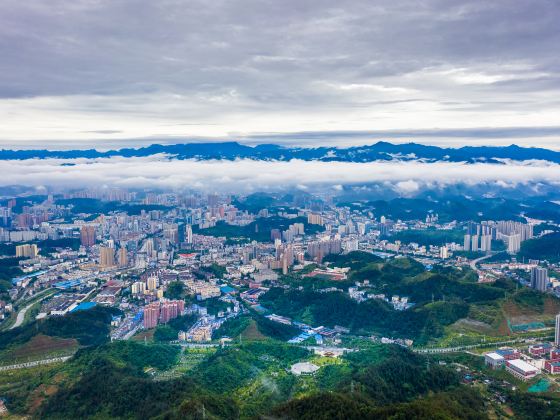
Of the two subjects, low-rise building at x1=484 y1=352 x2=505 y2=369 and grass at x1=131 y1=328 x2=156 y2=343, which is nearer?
low-rise building at x1=484 y1=352 x2=505 y2=369

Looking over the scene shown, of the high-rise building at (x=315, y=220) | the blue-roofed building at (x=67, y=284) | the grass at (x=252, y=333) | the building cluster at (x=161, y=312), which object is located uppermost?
the high-rise building at (x=315, y=220)

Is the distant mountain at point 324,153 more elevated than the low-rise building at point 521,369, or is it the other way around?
the distant mountain at point 324,153

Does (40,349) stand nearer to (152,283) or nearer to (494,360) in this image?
(152,283)

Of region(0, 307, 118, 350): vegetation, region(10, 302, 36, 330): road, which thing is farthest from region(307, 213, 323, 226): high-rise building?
region(0, 307, 118, 350): vegetation

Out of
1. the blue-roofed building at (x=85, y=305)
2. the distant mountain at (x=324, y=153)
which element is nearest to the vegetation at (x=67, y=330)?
the blue-roofed building at (x=85, y=305)

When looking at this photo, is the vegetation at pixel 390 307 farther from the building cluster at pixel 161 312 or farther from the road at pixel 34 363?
the road at pixel 34 363

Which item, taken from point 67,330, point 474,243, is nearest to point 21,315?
point 67,330

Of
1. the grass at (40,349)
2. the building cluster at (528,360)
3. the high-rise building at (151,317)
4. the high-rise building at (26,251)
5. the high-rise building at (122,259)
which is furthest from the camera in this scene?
the high-rise building at (26,251)

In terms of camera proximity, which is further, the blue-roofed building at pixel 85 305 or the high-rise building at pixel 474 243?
the high-rise building at pixel 474 243

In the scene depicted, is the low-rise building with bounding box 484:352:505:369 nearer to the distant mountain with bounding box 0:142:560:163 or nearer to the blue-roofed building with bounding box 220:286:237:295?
the blue-roofed building with bounding box 220:286:237:295
